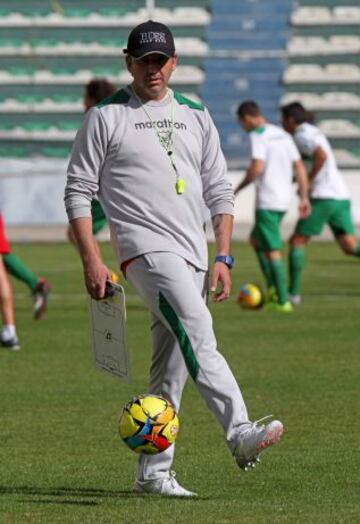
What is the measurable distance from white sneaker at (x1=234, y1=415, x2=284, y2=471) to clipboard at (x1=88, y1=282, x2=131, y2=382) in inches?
22.5

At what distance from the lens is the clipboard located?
6.56 m

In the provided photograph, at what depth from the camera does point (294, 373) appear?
11.7 meters

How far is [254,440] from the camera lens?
6.29 m

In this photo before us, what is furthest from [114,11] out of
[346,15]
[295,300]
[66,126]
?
[295,300]

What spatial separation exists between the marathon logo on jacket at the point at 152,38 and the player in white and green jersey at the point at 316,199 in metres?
11.2

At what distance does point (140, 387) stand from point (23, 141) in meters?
33.8

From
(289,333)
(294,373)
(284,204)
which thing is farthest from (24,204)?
(294,373)

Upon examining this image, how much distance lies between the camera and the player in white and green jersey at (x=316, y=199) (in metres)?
17.8

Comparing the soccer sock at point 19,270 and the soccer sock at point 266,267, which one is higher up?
the soccer sock at point 19,270

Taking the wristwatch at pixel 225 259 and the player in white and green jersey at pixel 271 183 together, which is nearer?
the wristwatch at pixel 225 259

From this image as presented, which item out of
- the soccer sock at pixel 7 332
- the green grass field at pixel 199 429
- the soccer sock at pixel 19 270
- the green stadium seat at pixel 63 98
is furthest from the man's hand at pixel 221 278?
the green stadium seat at pixel 63 98

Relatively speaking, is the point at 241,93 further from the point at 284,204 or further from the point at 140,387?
the point at 140,387

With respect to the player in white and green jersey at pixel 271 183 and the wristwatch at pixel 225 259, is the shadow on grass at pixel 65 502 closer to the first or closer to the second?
the wristwatch at pixel 225 259

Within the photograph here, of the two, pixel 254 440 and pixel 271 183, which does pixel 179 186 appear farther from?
pixel 271 183
